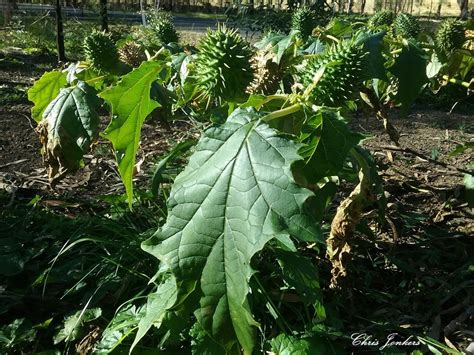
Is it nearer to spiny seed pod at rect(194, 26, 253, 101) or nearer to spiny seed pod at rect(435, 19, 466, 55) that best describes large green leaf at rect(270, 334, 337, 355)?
spiny seed pod at rect(194, 26, 253, 101)

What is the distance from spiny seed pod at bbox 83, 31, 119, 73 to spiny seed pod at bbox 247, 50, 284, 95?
738 mm

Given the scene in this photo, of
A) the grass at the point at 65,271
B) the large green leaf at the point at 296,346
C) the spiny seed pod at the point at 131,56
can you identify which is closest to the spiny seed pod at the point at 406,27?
the spiny seed pod at the point at 131,56

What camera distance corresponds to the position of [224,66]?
1.63m

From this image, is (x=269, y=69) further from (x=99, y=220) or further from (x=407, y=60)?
(x=99, y=220)

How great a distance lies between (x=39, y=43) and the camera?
9719 mm

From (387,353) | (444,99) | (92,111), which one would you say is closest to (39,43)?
(444,99)

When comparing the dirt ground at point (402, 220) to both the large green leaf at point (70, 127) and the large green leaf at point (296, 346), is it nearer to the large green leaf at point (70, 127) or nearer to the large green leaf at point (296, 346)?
the large green leaf at point (296, 346)

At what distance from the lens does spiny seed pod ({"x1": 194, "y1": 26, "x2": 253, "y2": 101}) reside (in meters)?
A: 1.64

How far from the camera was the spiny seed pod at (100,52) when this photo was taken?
2195 mm

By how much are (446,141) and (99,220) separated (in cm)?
254

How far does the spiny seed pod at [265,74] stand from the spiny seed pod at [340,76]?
19 cm

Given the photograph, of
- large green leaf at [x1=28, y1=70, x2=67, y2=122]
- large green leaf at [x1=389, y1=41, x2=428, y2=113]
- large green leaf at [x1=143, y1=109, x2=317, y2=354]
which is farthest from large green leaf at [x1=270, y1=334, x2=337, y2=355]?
large green leaf at [x1=28, y1=70, x2=67, y2=122]

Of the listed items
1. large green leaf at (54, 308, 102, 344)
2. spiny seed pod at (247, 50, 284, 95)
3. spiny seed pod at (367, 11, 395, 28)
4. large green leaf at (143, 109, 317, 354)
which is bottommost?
large green leaf at (54, 308, 102, 344)

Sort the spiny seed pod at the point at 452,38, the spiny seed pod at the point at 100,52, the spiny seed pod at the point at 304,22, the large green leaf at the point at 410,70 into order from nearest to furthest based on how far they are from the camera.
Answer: the large green leaf at the point at 410,70 → the spiny seed pod at the point at 100,52 → the spiny seed pod at the point at 452,38 → the spiny seed pod at the point at 304,22
